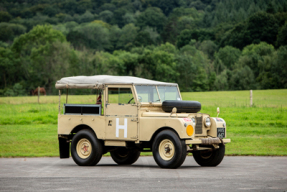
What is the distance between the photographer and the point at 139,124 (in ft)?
43.5

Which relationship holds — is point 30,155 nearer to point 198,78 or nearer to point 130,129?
point 130,129

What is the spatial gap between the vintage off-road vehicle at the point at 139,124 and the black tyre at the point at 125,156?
1.8 inches

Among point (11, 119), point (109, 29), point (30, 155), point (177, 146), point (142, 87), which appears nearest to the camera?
point (177, 146)

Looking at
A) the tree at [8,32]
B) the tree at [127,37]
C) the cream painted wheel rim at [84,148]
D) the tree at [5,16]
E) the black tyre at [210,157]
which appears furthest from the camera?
the tree at [5,16]

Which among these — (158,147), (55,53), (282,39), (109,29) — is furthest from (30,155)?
(109,29)

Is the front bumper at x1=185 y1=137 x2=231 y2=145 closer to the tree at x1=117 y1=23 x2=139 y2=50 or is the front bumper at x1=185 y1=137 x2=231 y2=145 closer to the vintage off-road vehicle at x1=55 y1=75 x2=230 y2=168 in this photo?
the vintage off-road vehicle at x1=55 y1=75 x2=230 y2=168

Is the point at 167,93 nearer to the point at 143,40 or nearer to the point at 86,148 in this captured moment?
the point at 86,148

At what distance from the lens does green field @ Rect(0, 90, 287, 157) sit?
1900 cm

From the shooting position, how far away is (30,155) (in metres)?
17.5

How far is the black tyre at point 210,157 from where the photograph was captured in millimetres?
13680

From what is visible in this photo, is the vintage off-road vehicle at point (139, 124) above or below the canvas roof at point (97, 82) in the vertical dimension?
below

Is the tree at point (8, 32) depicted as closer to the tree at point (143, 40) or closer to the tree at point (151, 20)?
the tree at point (143, 40)

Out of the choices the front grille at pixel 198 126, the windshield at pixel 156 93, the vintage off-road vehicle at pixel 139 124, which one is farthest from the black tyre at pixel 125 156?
the front grille at pixel 198 126

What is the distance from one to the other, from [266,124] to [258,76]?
5425 centimetres
